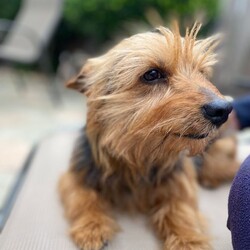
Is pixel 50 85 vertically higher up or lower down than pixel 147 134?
lower down

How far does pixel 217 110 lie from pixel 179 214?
0.58m

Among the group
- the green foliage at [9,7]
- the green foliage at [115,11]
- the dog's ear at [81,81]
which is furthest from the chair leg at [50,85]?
the dog's ear at [81,81]

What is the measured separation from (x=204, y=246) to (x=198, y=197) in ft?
1.39

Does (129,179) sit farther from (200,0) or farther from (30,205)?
(200,0)

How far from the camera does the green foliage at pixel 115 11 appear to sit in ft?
18.0

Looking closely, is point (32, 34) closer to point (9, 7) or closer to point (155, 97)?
point (9, 7)

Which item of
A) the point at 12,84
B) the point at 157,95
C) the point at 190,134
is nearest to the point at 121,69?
the point at 157,95

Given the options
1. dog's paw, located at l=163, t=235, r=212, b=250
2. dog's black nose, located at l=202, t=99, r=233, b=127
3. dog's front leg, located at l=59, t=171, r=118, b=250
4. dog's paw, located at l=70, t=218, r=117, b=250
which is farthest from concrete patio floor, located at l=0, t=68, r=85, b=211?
dog's black nose, located at l=202, t=99, r=233, b=127

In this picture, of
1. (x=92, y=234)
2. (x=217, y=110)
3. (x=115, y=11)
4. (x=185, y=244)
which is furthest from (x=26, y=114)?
(x=217, y=110)

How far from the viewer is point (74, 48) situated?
7.26 meters

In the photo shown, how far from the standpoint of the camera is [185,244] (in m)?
1.68

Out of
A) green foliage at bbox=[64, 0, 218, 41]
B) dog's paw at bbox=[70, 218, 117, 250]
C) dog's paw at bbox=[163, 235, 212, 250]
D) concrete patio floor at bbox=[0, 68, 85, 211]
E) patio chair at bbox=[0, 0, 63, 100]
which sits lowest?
concrete patio floor at bbox=[0, 68, 85, 211]

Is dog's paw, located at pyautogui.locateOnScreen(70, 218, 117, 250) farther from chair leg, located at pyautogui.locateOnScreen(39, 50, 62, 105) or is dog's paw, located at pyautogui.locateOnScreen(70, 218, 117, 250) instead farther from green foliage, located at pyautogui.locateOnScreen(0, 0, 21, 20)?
green foliage, located at pyautogui.locateOnScreen(0, 0, 21, 20)

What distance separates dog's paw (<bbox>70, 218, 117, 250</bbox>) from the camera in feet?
5.44
